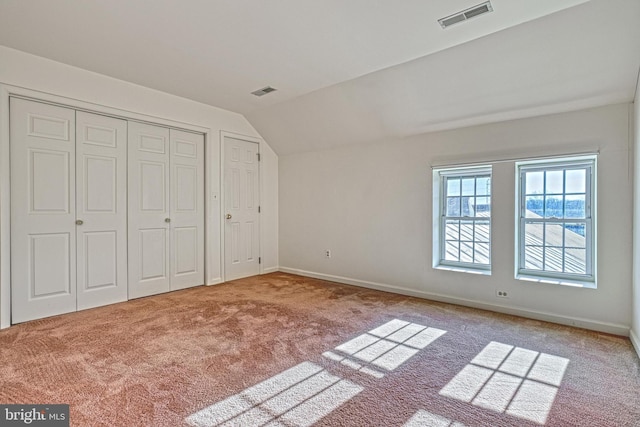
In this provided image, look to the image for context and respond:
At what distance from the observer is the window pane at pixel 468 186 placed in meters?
3.97

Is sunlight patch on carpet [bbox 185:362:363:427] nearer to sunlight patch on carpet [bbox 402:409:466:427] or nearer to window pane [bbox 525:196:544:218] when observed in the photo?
sunlight patch on carpet [bbox 402:409:466:427]

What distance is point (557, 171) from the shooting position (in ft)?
11.1

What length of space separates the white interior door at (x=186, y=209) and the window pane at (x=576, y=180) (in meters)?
4.50

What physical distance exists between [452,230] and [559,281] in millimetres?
1213

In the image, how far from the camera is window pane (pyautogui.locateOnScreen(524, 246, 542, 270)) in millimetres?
3529

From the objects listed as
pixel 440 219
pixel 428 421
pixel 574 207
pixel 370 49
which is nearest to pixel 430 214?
pixel 440 219

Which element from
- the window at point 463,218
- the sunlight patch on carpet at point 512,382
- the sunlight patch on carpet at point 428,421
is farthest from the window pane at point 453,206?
the sunlight patch on carpet at point 428,421

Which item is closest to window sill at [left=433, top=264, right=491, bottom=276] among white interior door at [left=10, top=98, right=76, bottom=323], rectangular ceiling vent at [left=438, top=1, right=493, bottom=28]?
rectangular ceiling vent at [left=438, top=1, right=493, bottom=28]

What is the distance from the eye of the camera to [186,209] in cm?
464

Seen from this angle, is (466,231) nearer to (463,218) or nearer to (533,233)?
(463,218)

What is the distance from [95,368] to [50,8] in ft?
8.84

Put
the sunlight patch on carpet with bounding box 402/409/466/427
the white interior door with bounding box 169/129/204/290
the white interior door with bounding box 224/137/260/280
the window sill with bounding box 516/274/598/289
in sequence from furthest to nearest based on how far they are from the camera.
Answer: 1. the white interior door with bounding box 224/137/260/280
2. the white interior door with bounding box 169/129/204/290
3. the window sill with bounding box 516/274/598/289
4. the sunlight patch on carpet with bounding box 402/409/466/427

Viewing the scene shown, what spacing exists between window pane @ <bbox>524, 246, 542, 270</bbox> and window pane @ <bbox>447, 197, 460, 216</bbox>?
85 cm

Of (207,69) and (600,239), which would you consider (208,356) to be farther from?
(600,239)
